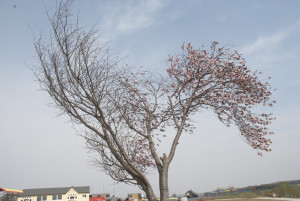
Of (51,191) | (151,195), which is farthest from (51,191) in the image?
(151,195)

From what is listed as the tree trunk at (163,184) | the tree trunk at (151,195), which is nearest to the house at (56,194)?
the tree trunk at (151,195)

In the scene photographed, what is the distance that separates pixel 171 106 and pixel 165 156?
227 centimetres

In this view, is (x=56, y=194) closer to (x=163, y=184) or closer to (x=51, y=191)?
(x=51, y=191)

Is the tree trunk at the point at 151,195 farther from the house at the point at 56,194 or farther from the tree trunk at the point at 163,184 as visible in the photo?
the house at the point at 56,194

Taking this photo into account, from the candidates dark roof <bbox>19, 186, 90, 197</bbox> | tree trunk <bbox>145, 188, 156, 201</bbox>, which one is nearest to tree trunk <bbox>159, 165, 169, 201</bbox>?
tree trunk <bbox>145, 188, 156, 201</bbox>

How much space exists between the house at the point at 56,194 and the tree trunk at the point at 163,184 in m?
61.0

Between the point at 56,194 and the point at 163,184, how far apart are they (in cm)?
6185

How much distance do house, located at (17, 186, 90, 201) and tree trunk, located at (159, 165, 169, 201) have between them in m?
61.0

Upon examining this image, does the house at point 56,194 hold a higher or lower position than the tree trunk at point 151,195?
lower

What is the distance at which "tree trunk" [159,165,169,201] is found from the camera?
655cm

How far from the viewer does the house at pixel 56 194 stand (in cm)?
5594

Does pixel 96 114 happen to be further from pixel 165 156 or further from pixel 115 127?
pixel 165 156

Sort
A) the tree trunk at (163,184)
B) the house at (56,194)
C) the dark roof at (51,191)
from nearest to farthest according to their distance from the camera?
1. the tree trunk at (163,184)
2. the house at (56,194)
3. the dark roof at (51,191)

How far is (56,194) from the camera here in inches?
2265
